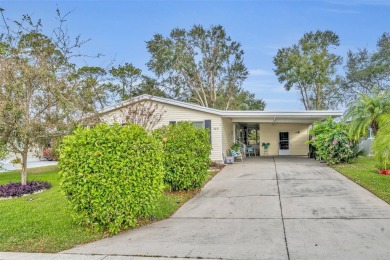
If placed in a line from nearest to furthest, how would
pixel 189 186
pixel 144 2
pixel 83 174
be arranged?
pixel 83 174 → pixel 189 186 → pixel 144 2

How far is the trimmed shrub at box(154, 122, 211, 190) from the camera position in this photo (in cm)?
803

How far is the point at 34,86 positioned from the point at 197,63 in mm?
25072

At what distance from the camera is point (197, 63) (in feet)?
109

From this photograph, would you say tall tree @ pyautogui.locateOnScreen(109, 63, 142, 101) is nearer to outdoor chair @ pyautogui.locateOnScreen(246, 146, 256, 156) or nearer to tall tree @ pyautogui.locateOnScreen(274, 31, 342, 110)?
outdoor chair @ pyautogui.locateOnScreen(246, 146, 256, 156)

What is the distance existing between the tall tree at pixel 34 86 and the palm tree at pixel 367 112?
10362 millimetres

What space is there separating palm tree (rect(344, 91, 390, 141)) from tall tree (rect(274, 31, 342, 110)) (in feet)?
61.7

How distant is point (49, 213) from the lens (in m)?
6.30

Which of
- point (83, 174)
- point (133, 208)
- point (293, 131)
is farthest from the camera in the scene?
point (293, 131)

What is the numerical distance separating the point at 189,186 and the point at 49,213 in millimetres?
3316

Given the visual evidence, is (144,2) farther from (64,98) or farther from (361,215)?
(361,215)

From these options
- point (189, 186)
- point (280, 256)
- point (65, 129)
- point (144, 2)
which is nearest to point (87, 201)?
point (280, 256)

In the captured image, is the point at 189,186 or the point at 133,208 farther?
the point at 189,186

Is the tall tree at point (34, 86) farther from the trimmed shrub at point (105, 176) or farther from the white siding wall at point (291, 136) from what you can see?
the white siding wall at point (291, 136)

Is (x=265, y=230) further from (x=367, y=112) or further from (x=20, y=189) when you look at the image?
(x=367, y=112)
